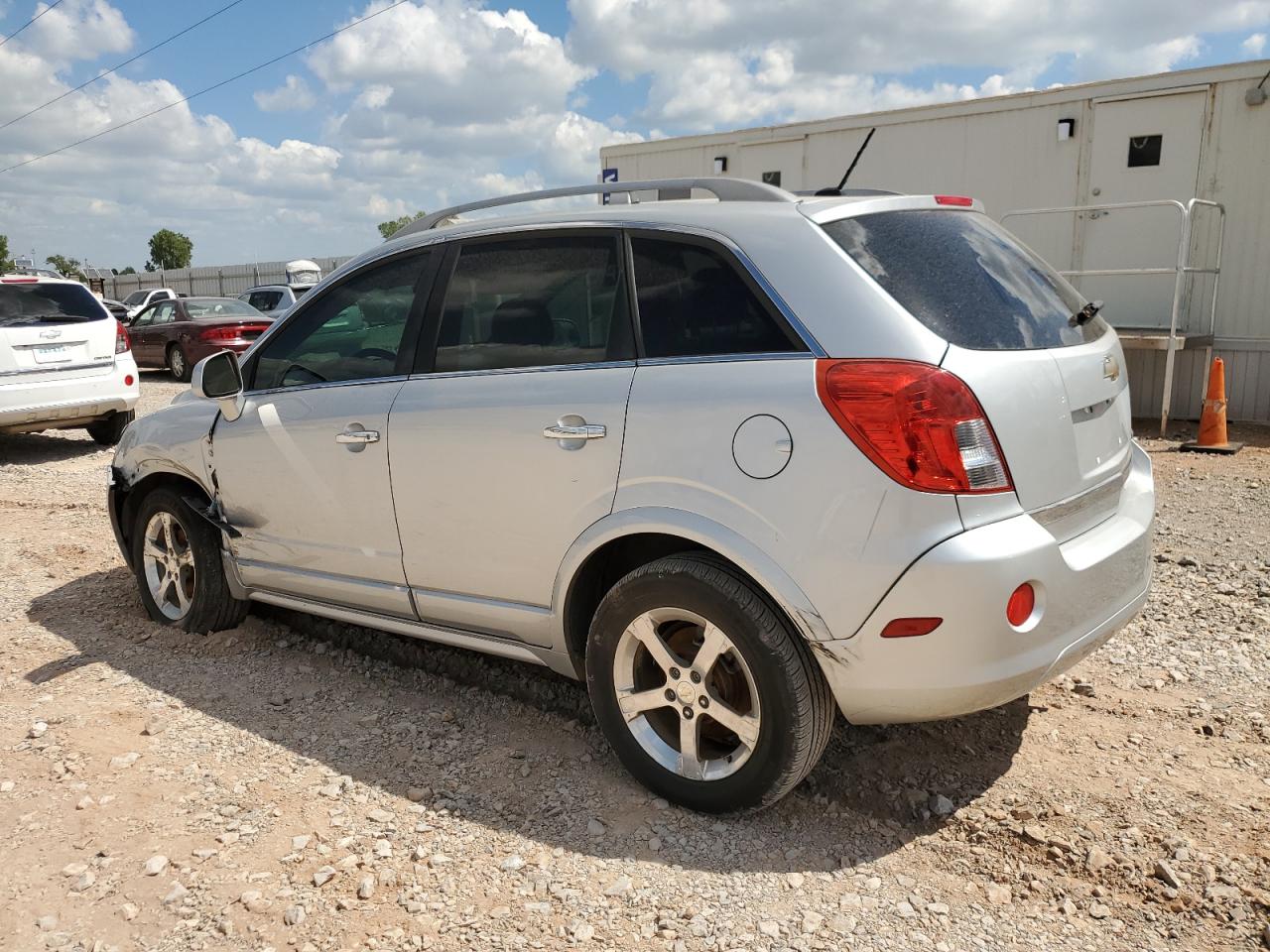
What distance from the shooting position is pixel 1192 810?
3.00 m

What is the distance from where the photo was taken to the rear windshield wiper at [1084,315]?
10.3ft

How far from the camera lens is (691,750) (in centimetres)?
303

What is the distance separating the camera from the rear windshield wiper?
3139 mm

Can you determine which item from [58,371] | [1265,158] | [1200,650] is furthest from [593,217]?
[1265,158]

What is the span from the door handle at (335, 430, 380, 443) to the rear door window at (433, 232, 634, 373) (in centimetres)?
33

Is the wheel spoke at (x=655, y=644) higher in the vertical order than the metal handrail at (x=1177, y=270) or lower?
lower

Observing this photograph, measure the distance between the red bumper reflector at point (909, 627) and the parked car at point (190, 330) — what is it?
1500 cm

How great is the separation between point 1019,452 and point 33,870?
2973mm

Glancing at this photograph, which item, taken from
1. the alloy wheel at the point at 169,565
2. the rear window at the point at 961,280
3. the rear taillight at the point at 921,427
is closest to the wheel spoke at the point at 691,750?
the rear taillight at the point at 921,427

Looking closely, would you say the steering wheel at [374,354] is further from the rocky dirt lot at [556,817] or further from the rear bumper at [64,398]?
the rear bumper at [64,398]

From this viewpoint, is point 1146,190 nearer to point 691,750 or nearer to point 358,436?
point 358,436

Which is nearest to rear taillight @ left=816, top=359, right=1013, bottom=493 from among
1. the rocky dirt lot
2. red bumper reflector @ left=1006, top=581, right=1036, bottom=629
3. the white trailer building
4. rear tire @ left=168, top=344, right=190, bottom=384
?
red bumper reflector @ left=1006, top=581, right=1036, bottom=629

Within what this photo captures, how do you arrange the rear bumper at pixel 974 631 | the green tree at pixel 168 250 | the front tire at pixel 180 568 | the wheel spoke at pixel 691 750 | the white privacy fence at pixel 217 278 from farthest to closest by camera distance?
the green tree at pixel 168 250 < the white privacy fence at pixel 217 278 < the front tire at pixel 180 568 < the wheel spoke at pixel 691 750 < the rear bumper at pixel 974 631

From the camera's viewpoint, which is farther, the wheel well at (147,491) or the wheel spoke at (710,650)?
the wheel well at (147,491)
